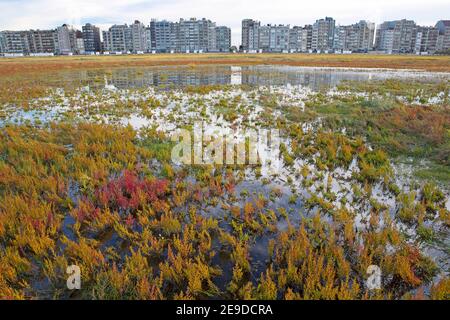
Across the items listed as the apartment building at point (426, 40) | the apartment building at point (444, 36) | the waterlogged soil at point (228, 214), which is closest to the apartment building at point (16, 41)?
the waterlogged soil at point (228, 214)

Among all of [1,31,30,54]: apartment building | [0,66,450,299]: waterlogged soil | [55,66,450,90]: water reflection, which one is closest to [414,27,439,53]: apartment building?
[55,66,450,90]: water reflection

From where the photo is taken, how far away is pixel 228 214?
7.97 m

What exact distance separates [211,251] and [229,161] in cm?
557

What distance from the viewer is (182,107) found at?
22.6m

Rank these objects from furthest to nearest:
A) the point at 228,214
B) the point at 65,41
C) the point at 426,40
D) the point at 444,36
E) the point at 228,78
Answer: the point at 426,40 < the point at 65,41 < the point at 444,36 < the point at 228,78 < the point at 228,214

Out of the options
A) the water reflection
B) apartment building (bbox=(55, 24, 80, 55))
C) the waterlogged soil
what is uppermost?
apartment building (bbox=(55, 24, 80, 55))

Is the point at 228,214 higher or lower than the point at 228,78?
lower

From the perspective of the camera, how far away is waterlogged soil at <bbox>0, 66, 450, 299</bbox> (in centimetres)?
550

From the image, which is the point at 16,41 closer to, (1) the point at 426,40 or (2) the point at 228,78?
(2) the point at 228,78

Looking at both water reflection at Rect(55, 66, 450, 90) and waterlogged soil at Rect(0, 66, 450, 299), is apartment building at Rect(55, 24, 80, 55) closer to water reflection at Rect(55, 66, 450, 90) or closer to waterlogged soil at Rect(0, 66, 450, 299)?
water reflection at Rect(55, 66, 450, 90)

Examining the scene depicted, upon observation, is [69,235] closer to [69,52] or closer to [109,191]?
[109,191]

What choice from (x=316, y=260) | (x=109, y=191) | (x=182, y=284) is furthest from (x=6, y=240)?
(x=316, y=260)

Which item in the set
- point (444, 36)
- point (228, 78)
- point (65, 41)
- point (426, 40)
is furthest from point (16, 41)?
point (444, 36)

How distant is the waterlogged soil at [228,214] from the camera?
18.0 ft
